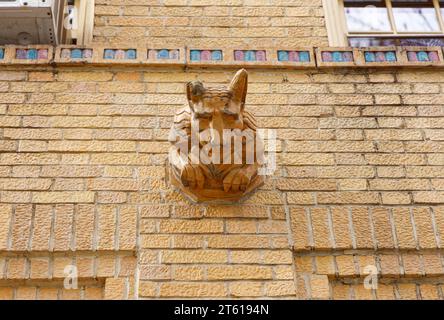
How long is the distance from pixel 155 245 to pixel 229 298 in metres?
0.52

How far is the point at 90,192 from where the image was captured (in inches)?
175

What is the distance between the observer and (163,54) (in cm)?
509

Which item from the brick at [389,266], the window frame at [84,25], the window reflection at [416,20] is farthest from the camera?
the window reflection at [416,20]

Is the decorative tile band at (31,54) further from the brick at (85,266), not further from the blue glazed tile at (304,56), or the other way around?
the blue glazed tile at (304,56)

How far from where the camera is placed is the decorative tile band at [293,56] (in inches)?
201

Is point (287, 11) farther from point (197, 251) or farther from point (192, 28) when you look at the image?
point (197, 251)

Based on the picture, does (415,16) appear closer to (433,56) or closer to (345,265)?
(433,56)

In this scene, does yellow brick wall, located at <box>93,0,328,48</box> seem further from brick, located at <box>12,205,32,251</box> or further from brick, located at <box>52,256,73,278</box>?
brick, located at <box>52,256,73,278</box>

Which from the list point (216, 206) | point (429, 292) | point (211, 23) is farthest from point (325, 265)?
point (211, 23)

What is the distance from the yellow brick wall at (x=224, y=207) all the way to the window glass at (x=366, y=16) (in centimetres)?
65

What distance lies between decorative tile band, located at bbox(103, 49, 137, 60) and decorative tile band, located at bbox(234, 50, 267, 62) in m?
0.68

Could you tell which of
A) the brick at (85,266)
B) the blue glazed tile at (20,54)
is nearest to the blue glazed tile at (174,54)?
the blue glazed tile at (20,54)
